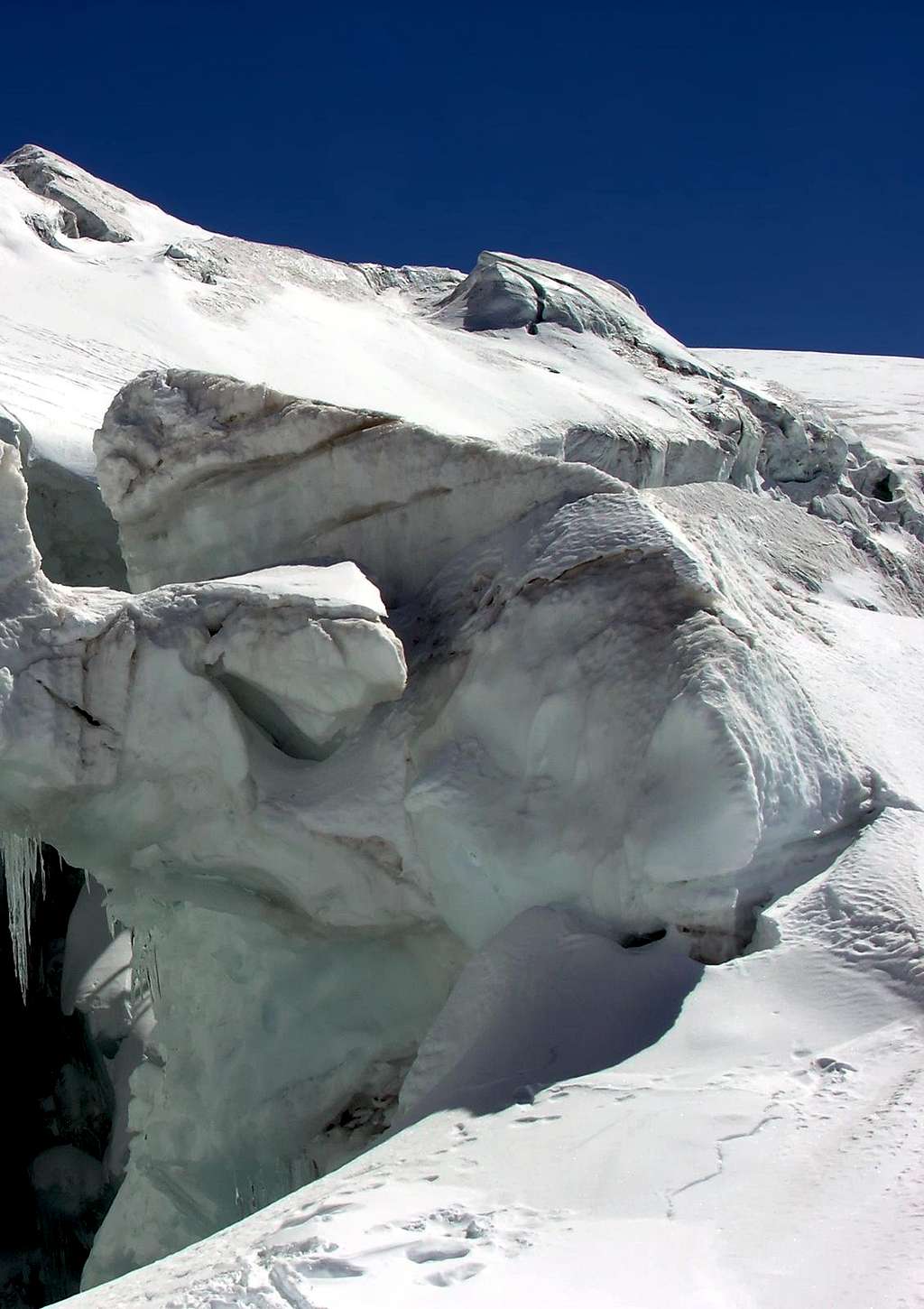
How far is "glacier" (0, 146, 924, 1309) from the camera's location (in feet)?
7.53

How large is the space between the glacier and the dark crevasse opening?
186 cm

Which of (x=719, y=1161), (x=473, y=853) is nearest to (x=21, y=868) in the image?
(x=473, y=853)

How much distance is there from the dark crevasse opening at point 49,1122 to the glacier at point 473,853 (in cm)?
186

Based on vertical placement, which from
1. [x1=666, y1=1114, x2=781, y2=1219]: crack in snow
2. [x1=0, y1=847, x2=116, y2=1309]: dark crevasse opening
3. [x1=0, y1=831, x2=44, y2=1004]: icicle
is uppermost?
[x1=666, y1=1114, x2=781, y2=1219]: crack in snow

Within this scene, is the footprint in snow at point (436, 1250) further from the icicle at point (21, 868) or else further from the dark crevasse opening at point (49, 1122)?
the dark crevasse opening at point (49, 1122)

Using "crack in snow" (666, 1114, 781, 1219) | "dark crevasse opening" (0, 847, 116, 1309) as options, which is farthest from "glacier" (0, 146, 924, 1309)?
"dark crevasse opening" (0, 847, 116, 1309)

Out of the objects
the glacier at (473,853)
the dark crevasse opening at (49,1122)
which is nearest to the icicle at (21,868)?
the glacier at (473,853)

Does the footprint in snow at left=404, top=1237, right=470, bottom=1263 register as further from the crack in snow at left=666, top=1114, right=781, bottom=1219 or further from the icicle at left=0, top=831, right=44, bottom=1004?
the icicle at left=0, top=831, right=44, bottom=1004

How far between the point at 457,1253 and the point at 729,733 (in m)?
1.57

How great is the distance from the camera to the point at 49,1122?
6.89 m

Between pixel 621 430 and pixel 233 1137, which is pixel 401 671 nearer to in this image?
pixel 233 1137

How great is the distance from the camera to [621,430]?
9711mm

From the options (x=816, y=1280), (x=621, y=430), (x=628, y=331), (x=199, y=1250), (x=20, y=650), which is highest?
(x=628, y=331)

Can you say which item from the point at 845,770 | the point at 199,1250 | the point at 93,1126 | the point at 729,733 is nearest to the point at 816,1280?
the point at 199,1250
